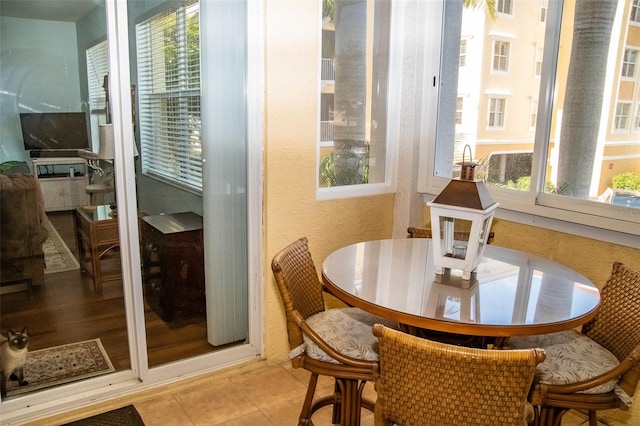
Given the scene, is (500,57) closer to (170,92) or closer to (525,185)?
(525,185)

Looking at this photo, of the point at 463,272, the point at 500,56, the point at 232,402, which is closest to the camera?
the point at 463,272

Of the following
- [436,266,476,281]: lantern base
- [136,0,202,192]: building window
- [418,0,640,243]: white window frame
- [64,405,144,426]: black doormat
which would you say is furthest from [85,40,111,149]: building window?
[418,0,640,243]: white window frame

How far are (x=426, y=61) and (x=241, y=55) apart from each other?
1.19 meters

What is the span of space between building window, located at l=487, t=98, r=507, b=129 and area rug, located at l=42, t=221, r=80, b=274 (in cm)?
234

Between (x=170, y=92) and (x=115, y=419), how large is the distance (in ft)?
5.12

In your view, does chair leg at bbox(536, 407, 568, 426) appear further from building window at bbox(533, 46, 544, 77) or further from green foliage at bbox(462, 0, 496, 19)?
green foliage at bbox(462, 0, 496, 19)

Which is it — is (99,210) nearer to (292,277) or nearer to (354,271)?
(292,277)

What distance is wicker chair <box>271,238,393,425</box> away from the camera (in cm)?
179

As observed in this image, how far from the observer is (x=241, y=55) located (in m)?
2.43

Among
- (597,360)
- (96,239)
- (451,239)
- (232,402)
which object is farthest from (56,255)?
(597,360)

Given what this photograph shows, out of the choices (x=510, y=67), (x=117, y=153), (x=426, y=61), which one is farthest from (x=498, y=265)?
(x=117, y=153)

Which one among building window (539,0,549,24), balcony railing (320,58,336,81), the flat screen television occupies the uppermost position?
building window (539,0,549,24)

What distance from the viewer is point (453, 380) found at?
126cm

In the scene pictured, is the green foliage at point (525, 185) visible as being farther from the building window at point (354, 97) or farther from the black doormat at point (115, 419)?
the black doormat at point (115, 419)
